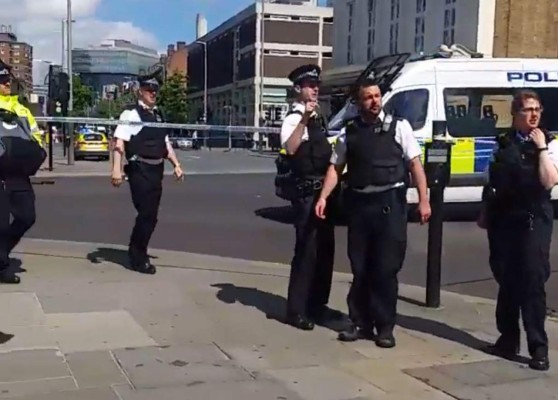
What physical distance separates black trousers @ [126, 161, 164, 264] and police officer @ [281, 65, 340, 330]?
2.32 meters

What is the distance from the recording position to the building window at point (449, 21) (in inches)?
1789

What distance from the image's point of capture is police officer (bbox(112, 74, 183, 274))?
8.48m

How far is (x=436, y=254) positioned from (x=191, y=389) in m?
3.24

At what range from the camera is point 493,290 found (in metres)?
8.80

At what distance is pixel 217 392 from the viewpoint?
16.6 ft

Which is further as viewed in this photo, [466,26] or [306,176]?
[466,26]

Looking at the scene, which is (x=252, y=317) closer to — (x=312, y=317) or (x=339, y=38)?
(x=312, y=317)

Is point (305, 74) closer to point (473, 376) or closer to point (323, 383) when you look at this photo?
point (323, 383)

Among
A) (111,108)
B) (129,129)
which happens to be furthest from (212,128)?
(111,108)

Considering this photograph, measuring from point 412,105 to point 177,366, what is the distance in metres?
8.87

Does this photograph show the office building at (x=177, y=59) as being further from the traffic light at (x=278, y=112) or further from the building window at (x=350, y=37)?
the building window at (x=350, y=37)

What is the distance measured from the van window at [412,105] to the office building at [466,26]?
23864 millimetres

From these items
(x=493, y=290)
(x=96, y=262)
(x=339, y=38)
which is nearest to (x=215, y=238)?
(x=96, y=262)

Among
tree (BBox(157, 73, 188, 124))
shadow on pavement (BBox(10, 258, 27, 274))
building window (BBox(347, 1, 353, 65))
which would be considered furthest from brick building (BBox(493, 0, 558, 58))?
tree (BBox(157, 73, 188, 124))
